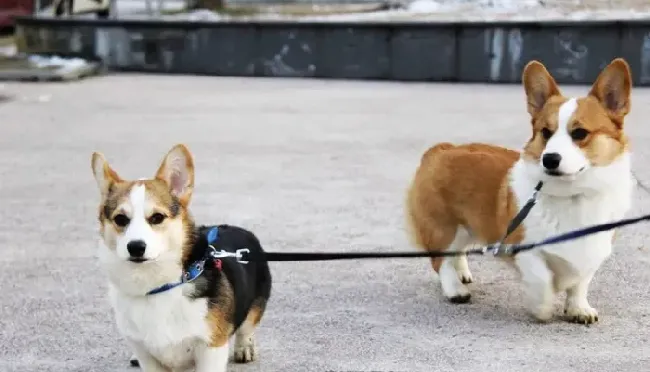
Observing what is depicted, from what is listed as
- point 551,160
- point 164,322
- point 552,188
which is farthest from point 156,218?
point 552,188

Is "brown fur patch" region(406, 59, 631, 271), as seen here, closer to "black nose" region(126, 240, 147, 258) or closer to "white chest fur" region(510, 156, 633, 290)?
"white chest fur" region(510, 156, 633, 290)

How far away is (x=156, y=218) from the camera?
340 centimetres

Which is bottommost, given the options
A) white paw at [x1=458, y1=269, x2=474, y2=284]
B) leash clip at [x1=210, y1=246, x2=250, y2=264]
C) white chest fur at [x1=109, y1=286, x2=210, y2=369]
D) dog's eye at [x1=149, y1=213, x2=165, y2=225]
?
white paw at [x1=458, y1=269, x2=474, y2=284]

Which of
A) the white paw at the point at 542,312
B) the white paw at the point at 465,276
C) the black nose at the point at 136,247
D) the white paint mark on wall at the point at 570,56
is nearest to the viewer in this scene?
the black nose at the point at 136,247

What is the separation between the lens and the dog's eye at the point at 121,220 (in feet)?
11.1

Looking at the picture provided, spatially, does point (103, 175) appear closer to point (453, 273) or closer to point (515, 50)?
point (453, 273)

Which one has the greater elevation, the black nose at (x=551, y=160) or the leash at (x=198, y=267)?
the black nose at (x=551, y=160)

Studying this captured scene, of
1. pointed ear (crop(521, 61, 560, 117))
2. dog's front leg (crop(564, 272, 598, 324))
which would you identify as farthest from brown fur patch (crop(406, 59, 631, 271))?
dog's front leg (crop(564, 272, 598, 324))

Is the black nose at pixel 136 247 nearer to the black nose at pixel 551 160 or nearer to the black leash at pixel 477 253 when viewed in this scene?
the black leash at pixel 477 253

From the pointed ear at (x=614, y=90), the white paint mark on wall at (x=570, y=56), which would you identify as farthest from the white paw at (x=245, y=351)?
the white paint mark on wall at (x=570, y=56)

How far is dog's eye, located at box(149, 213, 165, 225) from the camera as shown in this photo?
3.39 meters

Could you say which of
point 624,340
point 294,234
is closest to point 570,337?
point 624,340

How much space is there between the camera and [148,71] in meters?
14.8

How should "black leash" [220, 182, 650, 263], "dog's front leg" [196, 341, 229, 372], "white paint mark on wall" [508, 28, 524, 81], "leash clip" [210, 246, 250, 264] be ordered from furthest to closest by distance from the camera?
"white paint mark on wall" [508, 28, 524, 81] → "black leash" [220, 182, 650, 263] → "leash clip" [210, 246, 250, 264] → "dog's front leg" [196, 341, 229, 372]
